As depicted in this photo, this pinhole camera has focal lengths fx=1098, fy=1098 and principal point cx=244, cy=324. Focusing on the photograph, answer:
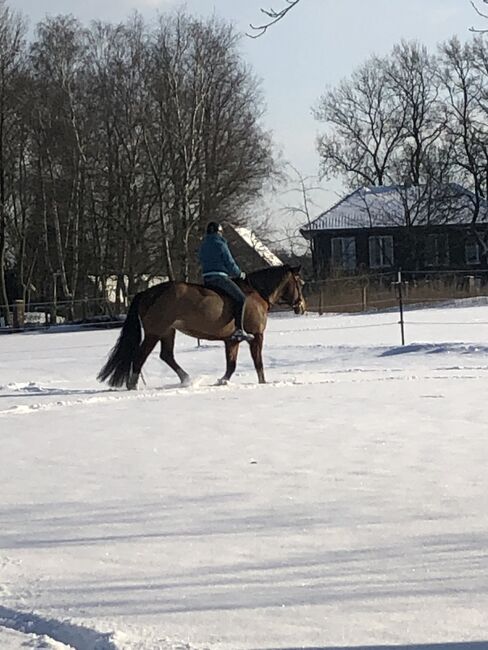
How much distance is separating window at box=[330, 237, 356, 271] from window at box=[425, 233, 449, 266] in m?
4.48

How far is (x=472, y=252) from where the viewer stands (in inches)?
2420

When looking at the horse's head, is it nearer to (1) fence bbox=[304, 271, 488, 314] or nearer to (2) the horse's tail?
(2) the horse's tail

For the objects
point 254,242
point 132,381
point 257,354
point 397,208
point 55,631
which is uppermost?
point 397,208

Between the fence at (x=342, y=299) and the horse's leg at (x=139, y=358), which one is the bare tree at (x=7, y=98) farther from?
the horse's leg at (x=139, y=358)

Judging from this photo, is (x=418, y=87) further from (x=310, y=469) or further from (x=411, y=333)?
(x=310, y=469)

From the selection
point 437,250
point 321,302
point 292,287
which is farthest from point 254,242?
point 292,287

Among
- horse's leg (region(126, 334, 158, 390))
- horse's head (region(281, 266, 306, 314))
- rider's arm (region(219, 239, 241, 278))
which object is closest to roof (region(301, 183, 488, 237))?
horse's head (region(281, 266, 306, 314))

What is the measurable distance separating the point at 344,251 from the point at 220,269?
49.2 m

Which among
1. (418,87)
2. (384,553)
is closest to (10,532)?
(384,553)

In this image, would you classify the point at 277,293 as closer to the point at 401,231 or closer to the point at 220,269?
the point at 220,269

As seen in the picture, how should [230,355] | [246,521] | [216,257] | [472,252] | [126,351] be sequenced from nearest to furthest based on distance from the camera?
[246,521] → [126,351] → [216,257] → [230,355] → [472,252]

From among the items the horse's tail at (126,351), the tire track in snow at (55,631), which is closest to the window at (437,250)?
the horse's tail at (126,351)

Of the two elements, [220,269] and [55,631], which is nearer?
[55,631]

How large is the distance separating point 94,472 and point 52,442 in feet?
5.65
